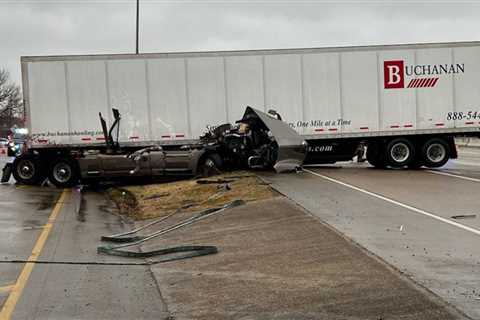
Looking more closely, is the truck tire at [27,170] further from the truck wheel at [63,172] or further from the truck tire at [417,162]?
the truck tire at [417,162]

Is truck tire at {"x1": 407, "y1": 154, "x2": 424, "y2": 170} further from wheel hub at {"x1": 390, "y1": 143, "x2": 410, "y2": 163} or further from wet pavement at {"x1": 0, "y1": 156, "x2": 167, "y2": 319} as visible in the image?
wet pavement at {"x1": 0, "y1": 156, "x2": 167, "y2": 319}

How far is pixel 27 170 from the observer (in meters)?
19.8

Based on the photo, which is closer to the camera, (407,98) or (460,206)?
(460,206)

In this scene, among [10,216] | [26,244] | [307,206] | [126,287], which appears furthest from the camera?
[10,216]

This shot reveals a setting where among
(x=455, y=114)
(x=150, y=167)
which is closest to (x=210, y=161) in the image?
(x=150, y=167)

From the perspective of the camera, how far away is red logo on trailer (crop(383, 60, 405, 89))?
20219 millimetres

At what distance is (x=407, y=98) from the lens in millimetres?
20328

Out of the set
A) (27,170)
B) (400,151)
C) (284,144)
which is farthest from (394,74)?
(27,170)

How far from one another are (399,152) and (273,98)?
4.55 m

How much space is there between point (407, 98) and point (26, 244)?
14.2m

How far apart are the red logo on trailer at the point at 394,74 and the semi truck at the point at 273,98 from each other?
3 centimetres

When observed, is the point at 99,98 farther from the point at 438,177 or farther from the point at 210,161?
the point at 438,177

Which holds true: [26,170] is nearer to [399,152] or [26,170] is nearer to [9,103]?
[399,152]

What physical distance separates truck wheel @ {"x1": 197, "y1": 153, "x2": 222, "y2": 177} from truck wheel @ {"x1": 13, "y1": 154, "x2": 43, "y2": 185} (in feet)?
17.4
